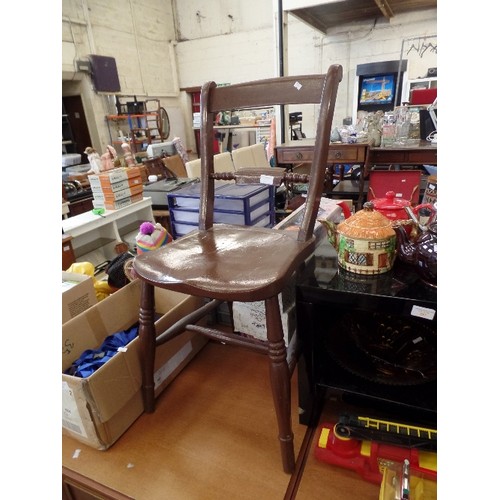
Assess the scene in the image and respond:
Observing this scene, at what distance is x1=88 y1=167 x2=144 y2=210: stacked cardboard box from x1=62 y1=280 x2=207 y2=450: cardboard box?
0.90m

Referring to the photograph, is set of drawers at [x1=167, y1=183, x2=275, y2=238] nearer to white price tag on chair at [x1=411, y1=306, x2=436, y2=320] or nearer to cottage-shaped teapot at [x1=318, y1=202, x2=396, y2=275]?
cottage-shaped teapot at [x1=318, y1=202, x2=396, y2=275]

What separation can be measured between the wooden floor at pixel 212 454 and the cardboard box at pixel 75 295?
1.07 feet

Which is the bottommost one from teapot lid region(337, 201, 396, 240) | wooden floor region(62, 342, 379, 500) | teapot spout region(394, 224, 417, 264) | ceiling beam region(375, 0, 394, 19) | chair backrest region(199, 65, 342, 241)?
wooden floor region(62, 342, 379, 500)

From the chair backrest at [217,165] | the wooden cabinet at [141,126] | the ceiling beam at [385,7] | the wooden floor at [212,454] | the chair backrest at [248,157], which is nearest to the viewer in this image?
the wooden floor at [212,454]

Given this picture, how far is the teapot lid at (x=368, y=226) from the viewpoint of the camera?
2.19ft

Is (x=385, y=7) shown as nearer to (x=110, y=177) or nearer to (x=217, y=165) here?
(x=217, y=165)

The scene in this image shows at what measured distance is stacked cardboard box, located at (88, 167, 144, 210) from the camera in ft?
6.01

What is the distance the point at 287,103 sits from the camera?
0.80 metres

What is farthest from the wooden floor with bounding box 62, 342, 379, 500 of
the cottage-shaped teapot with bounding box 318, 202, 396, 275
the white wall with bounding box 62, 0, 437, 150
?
the white wall with bounding box 62, 0, 437, 150

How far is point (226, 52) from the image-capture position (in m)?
5.59

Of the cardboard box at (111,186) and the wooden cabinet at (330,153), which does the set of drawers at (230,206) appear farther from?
the wooden cabinet at (330,153)

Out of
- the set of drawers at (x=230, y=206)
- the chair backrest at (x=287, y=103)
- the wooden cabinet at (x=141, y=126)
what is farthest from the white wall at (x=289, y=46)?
the chair backrest at (x=287, y=103)

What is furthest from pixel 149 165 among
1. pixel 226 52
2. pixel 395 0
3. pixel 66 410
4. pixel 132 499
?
pixel 226 52
